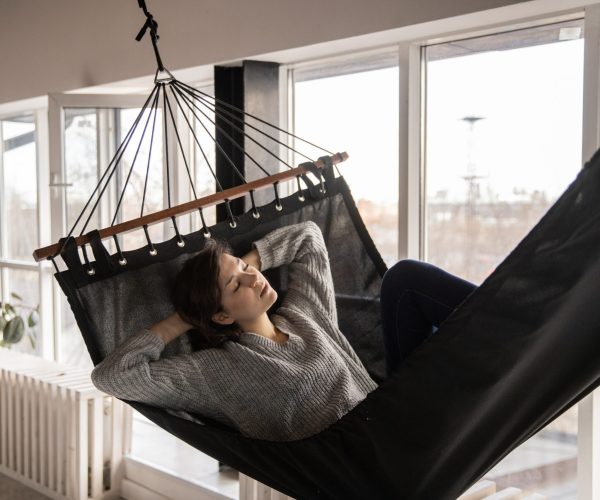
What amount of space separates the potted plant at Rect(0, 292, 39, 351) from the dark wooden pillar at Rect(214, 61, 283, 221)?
1639 millimetres

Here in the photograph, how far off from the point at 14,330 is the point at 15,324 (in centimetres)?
3

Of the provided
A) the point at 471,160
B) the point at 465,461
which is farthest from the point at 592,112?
the point at 465,461

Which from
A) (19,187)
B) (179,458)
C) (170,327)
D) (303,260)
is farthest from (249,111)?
(19,187)

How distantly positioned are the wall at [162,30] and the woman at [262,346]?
2.36 ft

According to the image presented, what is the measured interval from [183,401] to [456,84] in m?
1.25

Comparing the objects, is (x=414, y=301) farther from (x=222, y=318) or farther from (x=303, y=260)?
(x=222, y=318)

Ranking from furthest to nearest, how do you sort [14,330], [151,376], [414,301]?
1. [14,330]
2. [414,301]
3. [151,376]

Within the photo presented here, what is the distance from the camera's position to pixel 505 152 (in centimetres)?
220

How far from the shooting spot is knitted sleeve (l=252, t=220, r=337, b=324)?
1.97 meters

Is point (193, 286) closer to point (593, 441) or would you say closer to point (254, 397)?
point (254, 397)

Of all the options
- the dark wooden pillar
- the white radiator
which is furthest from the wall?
the white radiator

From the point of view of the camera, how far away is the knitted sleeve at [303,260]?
6.45ft

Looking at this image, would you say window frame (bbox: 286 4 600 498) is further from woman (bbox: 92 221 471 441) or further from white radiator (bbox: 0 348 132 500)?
white radiator (bbox: 0 348 132 500)

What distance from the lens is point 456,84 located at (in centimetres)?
231
